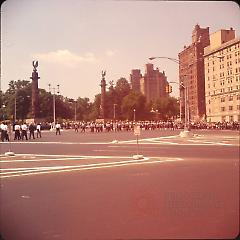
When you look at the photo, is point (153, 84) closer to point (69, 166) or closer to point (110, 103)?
point (110, 103)

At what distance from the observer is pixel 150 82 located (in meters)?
5.79

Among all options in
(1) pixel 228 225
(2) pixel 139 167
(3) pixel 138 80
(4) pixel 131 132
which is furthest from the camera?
(2) pixel 139 167

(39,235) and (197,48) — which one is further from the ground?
(197,48)

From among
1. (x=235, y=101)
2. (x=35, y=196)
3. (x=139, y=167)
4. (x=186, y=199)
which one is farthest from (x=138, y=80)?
(x=139, y=167)

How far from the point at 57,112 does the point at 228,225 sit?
424cm

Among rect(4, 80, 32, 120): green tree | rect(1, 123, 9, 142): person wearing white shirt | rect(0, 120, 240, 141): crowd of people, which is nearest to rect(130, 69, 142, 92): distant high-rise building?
rect(0, 120, 240, 141): crowd of people

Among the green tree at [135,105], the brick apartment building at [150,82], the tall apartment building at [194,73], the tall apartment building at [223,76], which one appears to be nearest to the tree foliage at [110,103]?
the green tree at [135,105]

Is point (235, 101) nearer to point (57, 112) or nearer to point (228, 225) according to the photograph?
point (228, 225)

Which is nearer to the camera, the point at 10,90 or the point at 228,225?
the point at 228,225

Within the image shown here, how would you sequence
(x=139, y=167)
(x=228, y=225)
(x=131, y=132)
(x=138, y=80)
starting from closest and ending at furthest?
(x=228, y=225) < (x=138, y=80) < (x=131, y=132) < (x=139, y=167)

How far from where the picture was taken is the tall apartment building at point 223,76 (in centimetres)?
499

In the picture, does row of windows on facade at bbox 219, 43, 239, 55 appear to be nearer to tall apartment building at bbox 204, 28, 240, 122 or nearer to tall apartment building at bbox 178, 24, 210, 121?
tall apartment building at bbox 204, 28, 240, 122

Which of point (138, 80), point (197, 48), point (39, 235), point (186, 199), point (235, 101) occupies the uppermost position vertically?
point (197, 48)

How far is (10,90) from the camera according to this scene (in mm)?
5621
